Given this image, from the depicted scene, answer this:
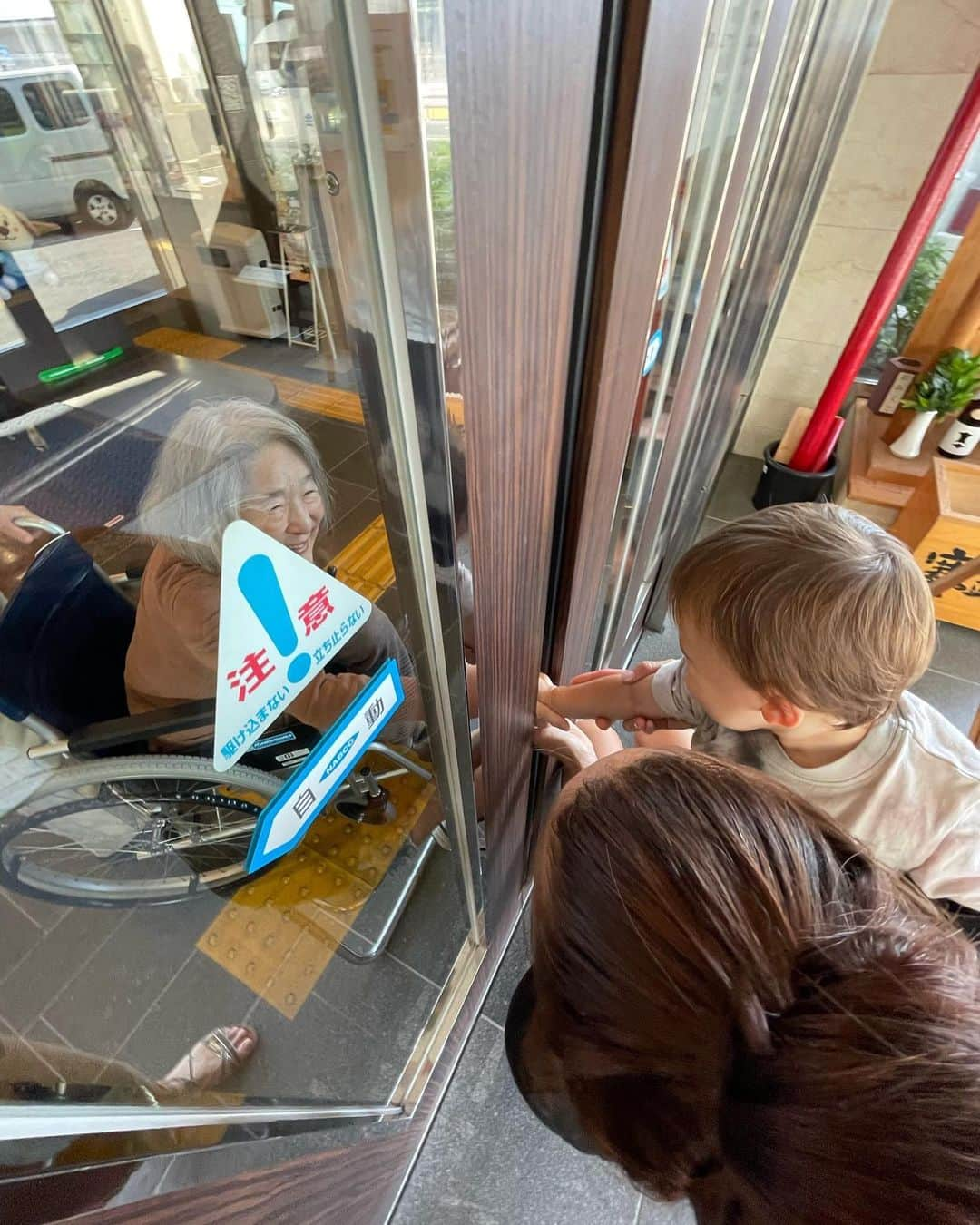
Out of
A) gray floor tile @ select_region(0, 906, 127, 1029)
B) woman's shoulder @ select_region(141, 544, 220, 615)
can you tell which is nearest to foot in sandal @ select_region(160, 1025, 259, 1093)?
gray floor tile @ select_region(0, 906, 127, 1029)

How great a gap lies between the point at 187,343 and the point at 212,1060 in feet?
2.01

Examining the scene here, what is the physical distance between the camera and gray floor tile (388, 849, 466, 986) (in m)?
0.91

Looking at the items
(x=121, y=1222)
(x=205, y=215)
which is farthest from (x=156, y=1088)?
(x=205, y=215)

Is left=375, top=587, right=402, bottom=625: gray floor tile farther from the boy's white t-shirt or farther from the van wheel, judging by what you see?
the boy's white t-shirt

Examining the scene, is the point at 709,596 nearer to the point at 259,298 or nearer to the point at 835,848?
the point at 835,848

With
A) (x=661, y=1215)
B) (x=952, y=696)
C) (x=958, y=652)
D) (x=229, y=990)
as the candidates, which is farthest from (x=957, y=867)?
(x=958, y=652)

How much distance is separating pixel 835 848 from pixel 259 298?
0.45m

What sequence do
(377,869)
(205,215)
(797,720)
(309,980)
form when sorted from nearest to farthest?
(205,215) < (797,720) < (309,980) < (377,869)

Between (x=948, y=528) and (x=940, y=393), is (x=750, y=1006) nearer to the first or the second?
(x=948, y=528)

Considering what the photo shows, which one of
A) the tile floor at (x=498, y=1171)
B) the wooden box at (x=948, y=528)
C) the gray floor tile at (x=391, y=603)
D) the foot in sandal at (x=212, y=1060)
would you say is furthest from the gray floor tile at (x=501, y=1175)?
the wooden box at (x=948, y=528)

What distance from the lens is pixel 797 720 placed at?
0.60 m

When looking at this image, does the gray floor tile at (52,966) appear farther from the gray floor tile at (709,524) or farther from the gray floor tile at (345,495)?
the gray floor tile at (709,524)

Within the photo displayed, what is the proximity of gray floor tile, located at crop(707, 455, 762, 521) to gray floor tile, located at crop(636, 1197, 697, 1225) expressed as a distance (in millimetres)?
1682

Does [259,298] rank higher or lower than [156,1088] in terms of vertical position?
higher
